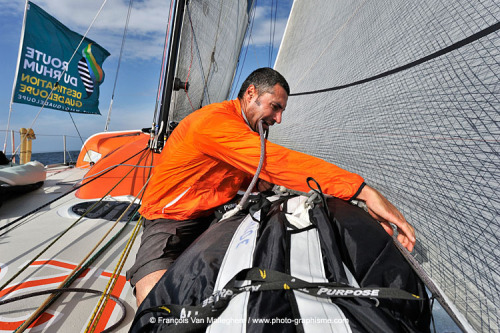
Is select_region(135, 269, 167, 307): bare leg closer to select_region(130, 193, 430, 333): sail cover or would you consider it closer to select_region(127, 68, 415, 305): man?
select_region(127, 68, 415, 305): man

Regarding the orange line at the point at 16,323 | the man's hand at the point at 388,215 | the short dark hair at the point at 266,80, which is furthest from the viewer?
the short dark hair at the point at 266,80

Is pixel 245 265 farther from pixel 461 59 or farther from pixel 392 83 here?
pixel 392 83

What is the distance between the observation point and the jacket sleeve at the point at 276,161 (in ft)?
2.57

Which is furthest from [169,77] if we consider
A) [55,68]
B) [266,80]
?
[55,68]

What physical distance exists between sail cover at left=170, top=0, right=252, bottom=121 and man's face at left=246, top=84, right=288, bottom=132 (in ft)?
6.57

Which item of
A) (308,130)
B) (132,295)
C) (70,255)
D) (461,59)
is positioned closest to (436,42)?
(461,59)

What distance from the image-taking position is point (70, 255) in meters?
1.33

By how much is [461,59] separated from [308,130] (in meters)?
1.22

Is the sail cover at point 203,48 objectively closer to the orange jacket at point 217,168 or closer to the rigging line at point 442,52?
the orange jacket at point 217,168

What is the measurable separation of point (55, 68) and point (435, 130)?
457 centimetres

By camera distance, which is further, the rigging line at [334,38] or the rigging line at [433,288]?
the rigging line at [334,38]

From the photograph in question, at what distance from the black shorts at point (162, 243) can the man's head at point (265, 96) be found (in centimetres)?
55

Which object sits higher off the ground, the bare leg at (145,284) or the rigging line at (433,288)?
the rigging line at (433,288)

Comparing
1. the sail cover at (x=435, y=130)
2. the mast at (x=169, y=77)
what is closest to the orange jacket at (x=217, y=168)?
the sail cover at (x=435, y=130)
